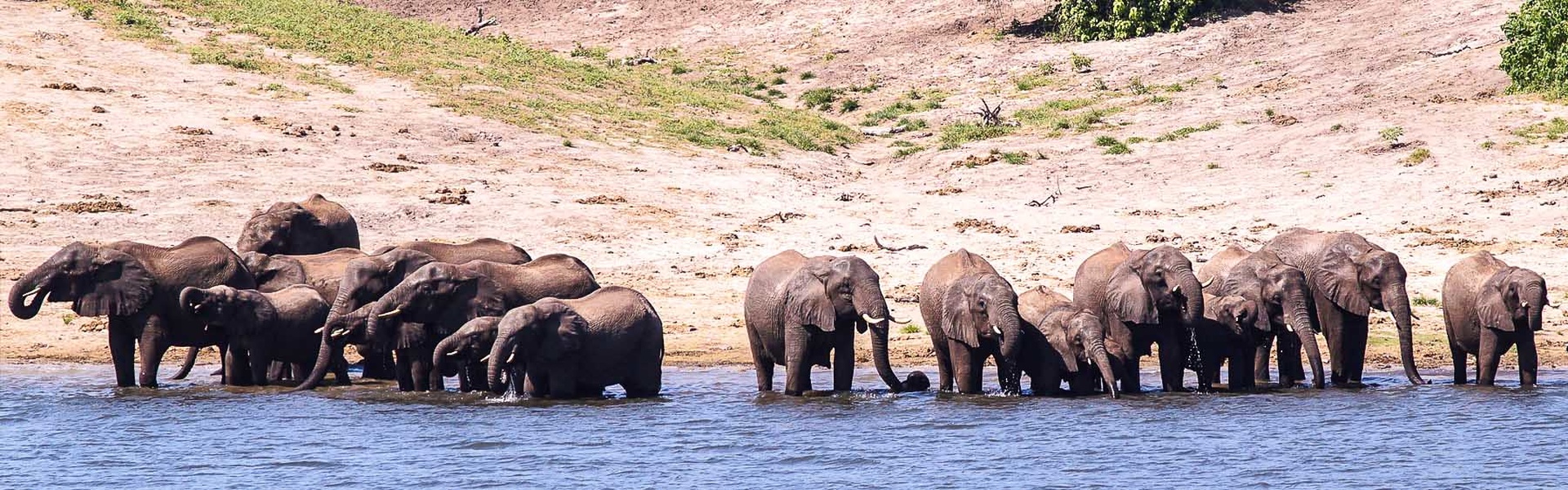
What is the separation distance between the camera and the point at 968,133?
3591 centimetres

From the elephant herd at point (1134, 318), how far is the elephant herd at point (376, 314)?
137 cm

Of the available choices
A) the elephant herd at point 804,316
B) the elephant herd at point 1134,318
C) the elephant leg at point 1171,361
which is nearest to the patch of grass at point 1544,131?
the elephant herd at point 804,316

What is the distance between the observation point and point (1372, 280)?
57.1 feet

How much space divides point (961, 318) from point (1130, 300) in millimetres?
1422

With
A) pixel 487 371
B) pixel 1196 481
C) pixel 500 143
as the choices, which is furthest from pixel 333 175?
pixel 1196 481

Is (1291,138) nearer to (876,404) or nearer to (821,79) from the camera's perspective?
(821,79)

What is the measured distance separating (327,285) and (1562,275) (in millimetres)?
13267

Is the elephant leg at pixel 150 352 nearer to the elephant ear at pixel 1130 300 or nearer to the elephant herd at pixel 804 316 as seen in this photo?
the elephant herd at pixel 804 316

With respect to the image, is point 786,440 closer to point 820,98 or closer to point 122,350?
point 122,350

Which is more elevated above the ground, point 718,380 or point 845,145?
point 845,145

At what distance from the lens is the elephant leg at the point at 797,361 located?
16.5 meters

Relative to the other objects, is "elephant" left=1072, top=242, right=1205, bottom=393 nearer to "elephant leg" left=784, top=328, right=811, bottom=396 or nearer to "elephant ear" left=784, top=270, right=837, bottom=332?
"elephant ear" left=784, top=270, right=837, bottom=332

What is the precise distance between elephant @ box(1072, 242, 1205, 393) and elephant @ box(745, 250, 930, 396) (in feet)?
5.85

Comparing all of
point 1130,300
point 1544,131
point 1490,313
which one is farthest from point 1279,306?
point 1544,131
